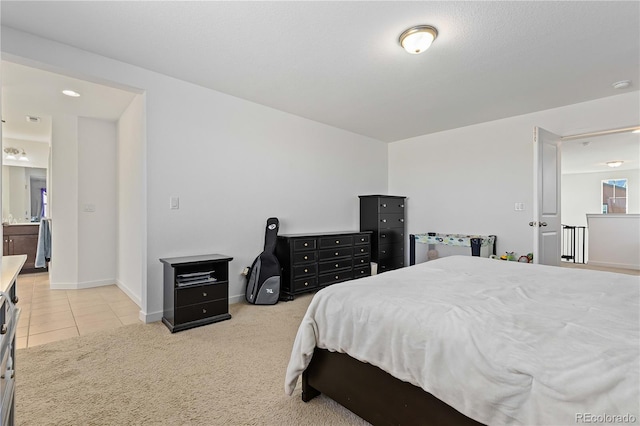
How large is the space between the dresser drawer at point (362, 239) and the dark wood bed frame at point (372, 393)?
289 centimetres

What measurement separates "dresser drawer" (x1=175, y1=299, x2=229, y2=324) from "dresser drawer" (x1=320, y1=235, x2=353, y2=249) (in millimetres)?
1532

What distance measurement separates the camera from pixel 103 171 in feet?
15.1

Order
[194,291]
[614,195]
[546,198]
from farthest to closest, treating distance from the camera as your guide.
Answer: [614,195], [546,198], [194,291]

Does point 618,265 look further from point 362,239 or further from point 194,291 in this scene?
point 194,291

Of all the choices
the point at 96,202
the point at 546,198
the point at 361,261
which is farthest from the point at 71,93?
the point at 546,198

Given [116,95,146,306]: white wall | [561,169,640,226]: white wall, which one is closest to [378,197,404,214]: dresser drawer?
[116,95,146,306]: white wall

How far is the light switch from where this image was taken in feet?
10.6

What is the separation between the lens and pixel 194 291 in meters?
2.96

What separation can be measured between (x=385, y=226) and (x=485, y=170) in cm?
175

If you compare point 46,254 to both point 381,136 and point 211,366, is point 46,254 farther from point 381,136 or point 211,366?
point 381,136

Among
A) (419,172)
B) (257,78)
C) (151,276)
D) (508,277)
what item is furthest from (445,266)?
(419,172)

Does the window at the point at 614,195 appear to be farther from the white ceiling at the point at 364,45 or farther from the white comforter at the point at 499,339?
the white comforter at the point at 499,339

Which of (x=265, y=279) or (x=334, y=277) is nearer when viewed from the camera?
(x=265, y=279)

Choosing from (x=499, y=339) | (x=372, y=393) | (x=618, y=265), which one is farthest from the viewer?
(x=618, y=265)
